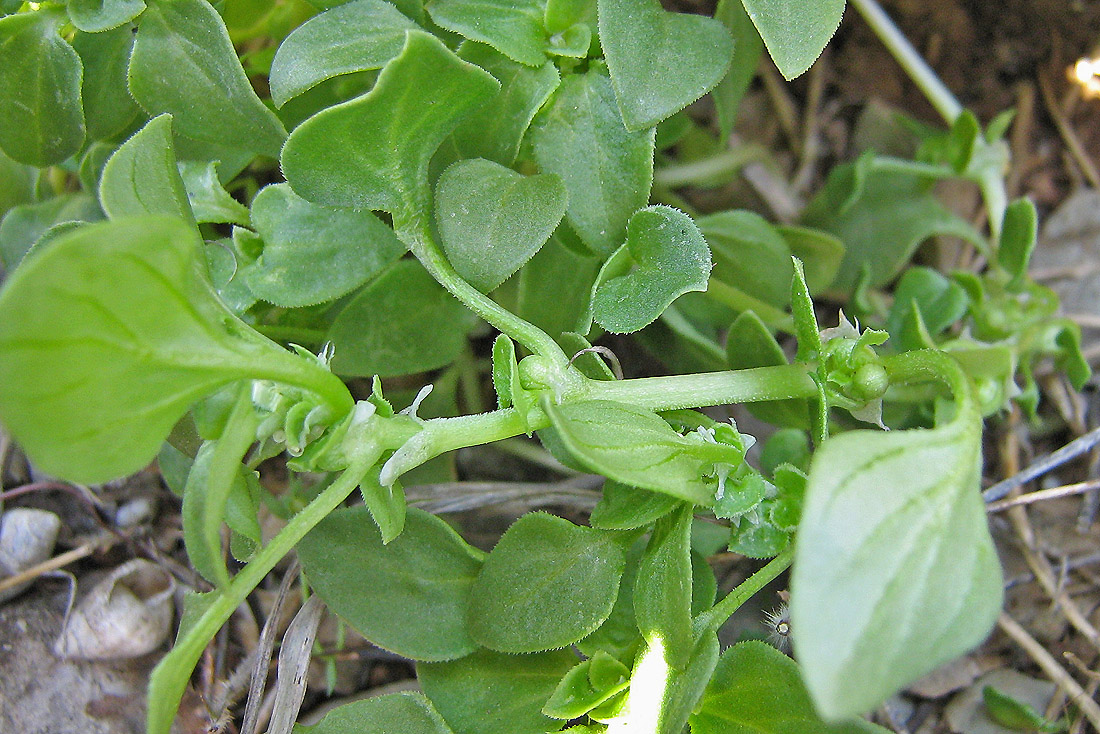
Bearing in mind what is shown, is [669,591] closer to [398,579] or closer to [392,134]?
[398,579]

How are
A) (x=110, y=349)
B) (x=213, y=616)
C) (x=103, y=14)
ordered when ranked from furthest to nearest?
(x=103, y=14)
(x=213, y=616)
(x=110, y=349)

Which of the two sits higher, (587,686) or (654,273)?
(654,273)

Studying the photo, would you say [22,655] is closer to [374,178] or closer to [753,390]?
[374,178]

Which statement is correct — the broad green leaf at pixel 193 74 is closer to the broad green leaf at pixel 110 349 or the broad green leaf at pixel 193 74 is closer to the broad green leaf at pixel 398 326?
the broad green leaf at pixel 398 326

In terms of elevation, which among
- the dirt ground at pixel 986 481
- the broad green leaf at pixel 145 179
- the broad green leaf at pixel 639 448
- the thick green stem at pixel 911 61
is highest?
the broad green leaf at pixel 145 179

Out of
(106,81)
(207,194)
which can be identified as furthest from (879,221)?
(106,81)

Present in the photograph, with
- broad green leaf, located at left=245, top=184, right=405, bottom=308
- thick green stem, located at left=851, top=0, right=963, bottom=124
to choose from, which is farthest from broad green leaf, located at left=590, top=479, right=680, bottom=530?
thick green stem, located at left=851, top=0, right=963, bottom=124

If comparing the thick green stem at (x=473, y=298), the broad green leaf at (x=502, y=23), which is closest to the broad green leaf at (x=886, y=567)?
the thick green stem at (x=473, y=298)
